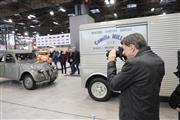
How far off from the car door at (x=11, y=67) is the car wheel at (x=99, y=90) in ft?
11.2

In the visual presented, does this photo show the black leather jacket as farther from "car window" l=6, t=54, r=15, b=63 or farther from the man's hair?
"car window" l=6, t=54, r=15, b=63

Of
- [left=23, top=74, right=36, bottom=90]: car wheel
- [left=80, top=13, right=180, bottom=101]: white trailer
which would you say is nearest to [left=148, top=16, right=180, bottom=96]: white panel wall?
[left=80, top=13, right=180, bottom=101]: white trailer

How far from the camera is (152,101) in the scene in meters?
1.62

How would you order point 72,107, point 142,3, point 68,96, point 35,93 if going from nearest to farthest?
1. point 72,107
2. point 68,96
3. point 35,93
4. point 142,3

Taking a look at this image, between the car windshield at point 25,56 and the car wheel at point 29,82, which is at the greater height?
the car windshield at point 25,56

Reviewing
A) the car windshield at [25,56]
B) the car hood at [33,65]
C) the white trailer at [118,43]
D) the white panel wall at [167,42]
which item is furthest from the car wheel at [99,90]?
the car windshield at [25,56]

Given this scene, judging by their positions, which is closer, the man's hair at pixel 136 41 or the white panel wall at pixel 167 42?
the man's hair at pixel 136 41

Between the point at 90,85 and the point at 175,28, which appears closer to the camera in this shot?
the point at 175,28

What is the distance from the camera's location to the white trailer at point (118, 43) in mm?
4383

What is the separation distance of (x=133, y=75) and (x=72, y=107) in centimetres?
366

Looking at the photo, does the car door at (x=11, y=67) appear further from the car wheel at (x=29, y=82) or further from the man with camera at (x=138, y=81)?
the man with camera at (x=138, y=81)

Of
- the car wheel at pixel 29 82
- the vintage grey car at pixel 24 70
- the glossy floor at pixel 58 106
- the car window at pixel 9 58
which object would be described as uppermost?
the car window at pixel 9 58

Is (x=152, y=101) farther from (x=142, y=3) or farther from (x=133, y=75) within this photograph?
(x=142, y=3)

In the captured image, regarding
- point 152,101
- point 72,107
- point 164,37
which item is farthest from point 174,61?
point 152,101
